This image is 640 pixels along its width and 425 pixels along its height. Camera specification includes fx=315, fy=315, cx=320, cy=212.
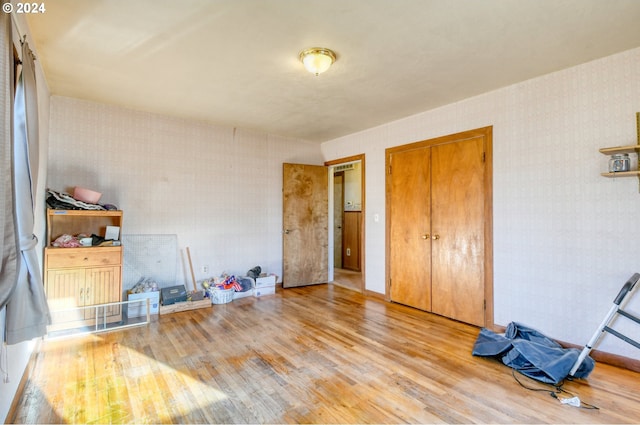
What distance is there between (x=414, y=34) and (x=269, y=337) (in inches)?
115

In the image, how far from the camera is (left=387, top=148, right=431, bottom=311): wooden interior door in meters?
3.98

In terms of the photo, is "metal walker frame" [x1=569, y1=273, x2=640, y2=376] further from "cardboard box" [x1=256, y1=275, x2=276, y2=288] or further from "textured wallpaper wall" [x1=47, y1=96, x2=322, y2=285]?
"textured wallpaper wall" [x1=47, y1=96, x2=322, y2=285]

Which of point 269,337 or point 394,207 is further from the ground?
point 394,207

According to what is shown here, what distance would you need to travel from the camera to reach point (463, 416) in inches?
75.6

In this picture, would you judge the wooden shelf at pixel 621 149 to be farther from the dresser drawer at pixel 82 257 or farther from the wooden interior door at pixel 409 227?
the dresser drawer at pixel 82 257

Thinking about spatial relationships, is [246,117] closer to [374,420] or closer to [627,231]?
[374,420]

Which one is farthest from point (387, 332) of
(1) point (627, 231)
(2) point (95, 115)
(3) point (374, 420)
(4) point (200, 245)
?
(2) point (95, 115)

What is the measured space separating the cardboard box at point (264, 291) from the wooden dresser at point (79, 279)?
1.73 meters

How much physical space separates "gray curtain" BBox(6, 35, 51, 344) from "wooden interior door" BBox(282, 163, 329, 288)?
3.60 metres

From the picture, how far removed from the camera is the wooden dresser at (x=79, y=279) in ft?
10.3

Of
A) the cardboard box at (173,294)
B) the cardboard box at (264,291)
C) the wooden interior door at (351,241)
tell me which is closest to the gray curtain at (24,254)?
the cardboard box at (173,294)

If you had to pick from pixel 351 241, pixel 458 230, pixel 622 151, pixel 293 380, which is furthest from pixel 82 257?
pixel 622 151

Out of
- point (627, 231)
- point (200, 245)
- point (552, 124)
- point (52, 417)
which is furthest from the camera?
point (200, 245)

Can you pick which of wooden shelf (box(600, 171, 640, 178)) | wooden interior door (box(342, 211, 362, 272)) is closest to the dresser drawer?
wooden interior door (box(342, 211, 362, 272))
